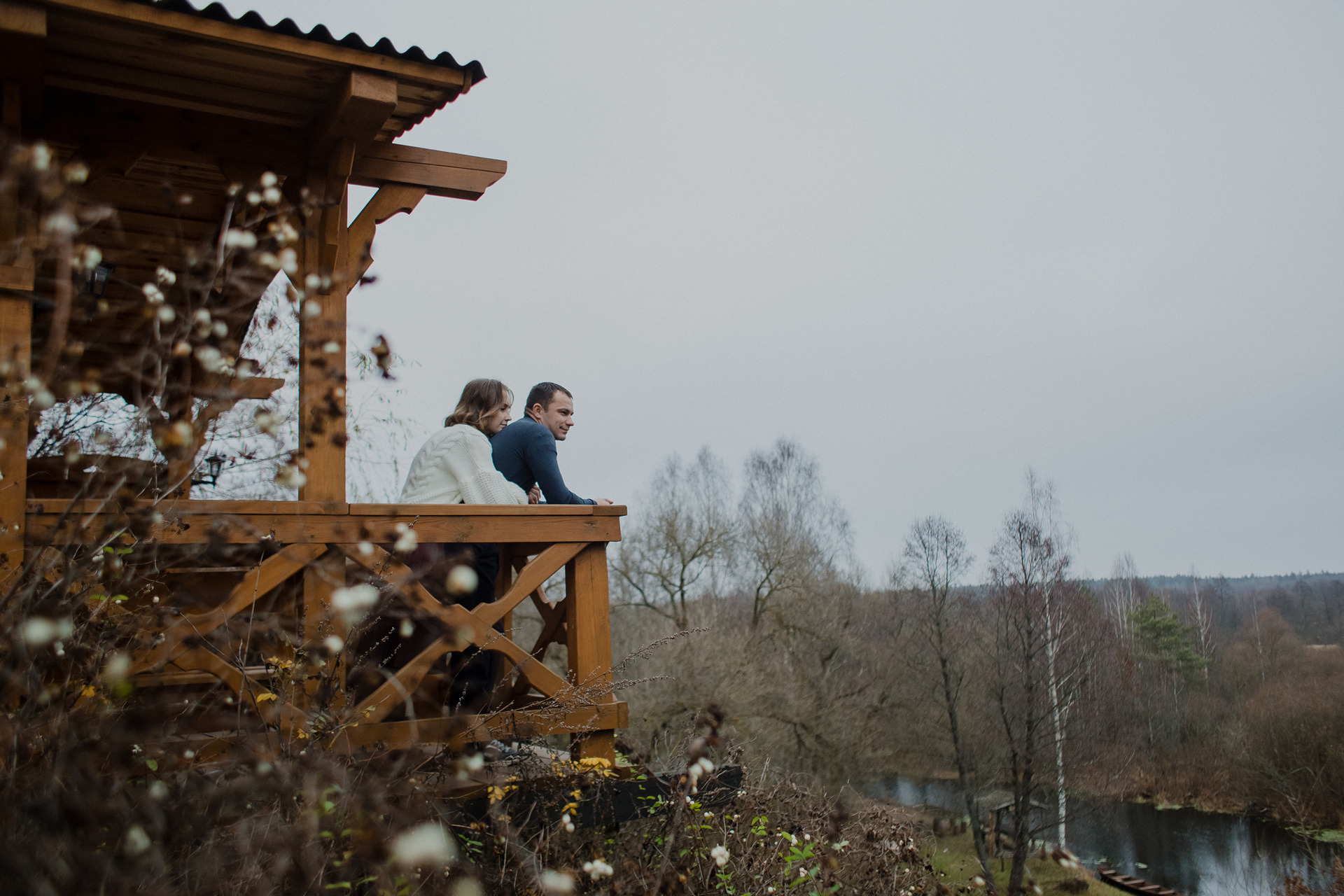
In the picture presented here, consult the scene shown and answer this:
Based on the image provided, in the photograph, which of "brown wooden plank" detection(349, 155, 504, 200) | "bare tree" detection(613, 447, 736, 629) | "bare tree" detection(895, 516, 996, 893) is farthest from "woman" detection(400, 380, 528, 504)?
"bare tree" detection(895, 516, 996, 893)

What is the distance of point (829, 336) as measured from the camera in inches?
2773

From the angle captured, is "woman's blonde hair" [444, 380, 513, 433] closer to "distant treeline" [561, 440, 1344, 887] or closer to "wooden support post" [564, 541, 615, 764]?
"wooden support post" [564, 541, 615, 764]

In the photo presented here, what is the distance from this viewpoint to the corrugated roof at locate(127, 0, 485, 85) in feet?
10.5

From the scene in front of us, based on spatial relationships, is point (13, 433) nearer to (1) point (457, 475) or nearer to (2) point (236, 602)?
(2) point (236, 602)

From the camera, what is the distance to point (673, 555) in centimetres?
2584

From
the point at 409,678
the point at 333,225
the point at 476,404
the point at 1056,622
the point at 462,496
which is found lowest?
the point at 1056,622

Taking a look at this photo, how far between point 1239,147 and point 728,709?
62.6m

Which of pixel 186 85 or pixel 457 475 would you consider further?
pixel 457 475

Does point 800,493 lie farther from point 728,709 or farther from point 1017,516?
point 728,709

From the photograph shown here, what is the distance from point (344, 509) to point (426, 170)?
174cm

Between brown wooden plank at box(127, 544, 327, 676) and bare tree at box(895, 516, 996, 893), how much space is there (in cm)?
2516

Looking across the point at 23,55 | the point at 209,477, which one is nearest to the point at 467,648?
the point at 23,55

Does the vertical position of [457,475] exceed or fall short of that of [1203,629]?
it exceeds it

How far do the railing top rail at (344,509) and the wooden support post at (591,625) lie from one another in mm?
218
